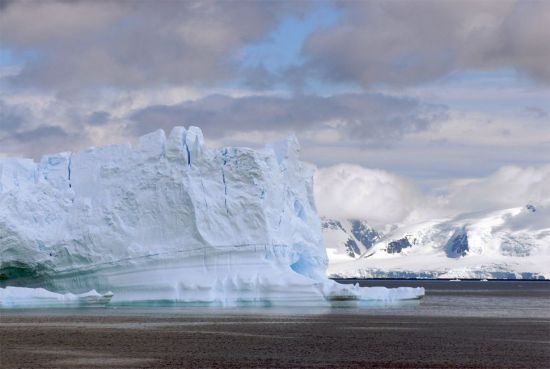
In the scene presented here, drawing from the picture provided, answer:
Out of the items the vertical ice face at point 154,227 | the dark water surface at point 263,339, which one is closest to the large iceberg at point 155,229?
the vertical ice face at point 154,227

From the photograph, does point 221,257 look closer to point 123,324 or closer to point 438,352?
point 123,324

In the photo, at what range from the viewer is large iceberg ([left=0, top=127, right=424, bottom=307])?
4694 centimetres

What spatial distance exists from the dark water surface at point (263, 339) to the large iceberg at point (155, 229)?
130 centimetres

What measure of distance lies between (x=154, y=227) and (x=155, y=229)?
0.11m

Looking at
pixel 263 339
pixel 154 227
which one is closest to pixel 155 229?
pixel 154 227

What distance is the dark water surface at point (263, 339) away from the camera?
2855 cm

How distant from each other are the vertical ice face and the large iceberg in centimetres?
5

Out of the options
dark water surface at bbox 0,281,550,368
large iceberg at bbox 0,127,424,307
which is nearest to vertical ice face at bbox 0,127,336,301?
large iceberg at bbox 0,127,424,307

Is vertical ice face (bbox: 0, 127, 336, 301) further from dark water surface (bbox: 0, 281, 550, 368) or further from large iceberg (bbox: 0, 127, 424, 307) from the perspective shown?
dark water surface (bbox: 0, 281, 550, 368)

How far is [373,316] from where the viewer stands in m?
49.0

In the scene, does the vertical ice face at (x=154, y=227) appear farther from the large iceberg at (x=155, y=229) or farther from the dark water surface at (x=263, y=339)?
the dark water surface at (x=263, y=339)

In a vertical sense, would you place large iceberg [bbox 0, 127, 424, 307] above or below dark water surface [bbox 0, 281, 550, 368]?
above

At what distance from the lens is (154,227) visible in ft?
156

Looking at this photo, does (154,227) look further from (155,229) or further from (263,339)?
(263,339)
